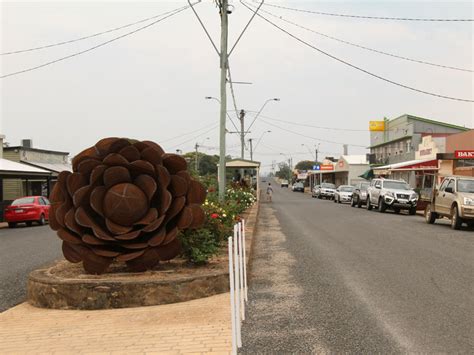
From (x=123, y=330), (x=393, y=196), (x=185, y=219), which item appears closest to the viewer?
(x=123, y=330)

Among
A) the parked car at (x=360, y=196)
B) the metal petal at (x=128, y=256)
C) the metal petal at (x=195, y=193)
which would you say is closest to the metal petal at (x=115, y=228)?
the metal petal at (x=128, y=256)

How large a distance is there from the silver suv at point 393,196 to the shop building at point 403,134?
45.8 ft

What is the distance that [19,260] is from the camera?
11.6m

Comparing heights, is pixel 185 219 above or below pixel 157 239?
above

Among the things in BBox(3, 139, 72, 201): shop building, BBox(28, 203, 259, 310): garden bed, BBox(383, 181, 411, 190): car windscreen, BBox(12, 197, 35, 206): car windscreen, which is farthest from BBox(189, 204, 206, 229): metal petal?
BBox(3, 139, 72, 201): shop building

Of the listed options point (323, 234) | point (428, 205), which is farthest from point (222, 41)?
point (428, 205)

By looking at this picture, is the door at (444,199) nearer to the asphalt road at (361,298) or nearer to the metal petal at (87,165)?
the asphalt road at (361,298)

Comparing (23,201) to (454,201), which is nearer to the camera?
(454,201)

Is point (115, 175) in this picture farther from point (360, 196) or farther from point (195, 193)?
point (360, 196)

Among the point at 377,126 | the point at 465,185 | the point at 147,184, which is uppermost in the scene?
the point at 377,126

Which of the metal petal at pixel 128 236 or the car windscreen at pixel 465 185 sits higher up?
the car windscreen at pixel 465 185

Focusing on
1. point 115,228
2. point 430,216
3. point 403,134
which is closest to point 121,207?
point 115,228

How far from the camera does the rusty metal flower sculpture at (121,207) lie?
7.23m

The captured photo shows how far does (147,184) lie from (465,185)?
13792 millimetres
